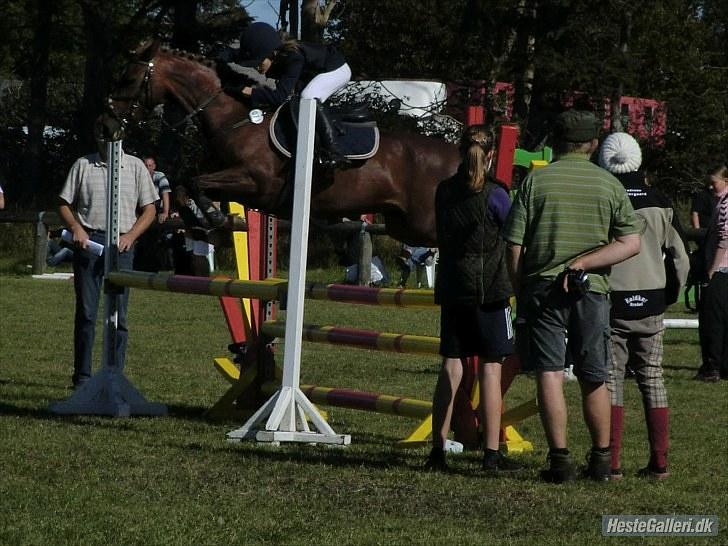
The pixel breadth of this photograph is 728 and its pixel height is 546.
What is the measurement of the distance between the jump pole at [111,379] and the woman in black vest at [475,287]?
298 cm

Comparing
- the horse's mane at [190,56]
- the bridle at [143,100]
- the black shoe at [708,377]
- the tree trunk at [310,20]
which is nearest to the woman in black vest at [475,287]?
the bridle at [143,100]

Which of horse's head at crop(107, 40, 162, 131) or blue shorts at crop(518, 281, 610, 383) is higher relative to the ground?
horse's head at crop(107, 40, 162, 131)

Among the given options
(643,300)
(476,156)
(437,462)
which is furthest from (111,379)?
(643,300)

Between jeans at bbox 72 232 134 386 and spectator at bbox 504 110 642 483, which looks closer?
spectator at bbox 504 110 642 483

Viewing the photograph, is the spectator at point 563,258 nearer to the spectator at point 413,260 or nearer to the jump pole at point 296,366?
the jump pole at point 296,366

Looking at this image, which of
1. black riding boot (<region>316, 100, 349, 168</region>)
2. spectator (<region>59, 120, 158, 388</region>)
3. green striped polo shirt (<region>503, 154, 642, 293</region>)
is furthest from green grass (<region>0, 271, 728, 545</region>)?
black riding boot (<region>316, 100, 349, 168</region>)

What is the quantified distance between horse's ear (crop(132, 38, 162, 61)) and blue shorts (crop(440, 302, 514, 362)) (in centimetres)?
397

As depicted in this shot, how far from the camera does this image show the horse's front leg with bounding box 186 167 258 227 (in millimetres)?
10141

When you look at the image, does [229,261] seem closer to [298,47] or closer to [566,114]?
[298,47]

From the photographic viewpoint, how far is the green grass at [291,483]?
6.01m

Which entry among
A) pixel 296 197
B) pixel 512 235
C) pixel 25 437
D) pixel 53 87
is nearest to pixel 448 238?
pixel 512 235

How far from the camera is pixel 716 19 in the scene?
221ft

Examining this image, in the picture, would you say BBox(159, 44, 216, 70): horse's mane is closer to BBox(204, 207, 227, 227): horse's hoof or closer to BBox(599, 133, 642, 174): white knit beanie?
BBox(204, 207, 227, 227): horse's hoof

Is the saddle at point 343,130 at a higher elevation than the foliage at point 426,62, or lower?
lower
